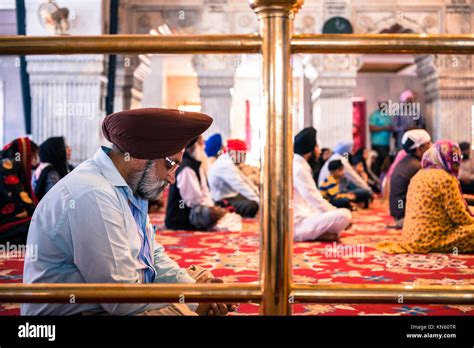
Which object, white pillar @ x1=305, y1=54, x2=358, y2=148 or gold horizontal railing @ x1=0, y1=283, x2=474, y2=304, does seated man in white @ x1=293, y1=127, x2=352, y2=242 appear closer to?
gold horizontal railing @ x1=0, y1=283, x2=474, y2=304

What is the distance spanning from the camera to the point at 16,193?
171 inches

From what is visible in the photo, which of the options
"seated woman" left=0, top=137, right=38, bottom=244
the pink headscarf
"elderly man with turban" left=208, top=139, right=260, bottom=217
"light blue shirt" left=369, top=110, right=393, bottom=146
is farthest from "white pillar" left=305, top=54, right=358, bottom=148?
"seated woman" left=0, top=137, right=38, bottom=244

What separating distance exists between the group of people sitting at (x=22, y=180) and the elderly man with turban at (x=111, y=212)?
2958mm

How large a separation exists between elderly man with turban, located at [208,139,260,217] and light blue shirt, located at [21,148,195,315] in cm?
449

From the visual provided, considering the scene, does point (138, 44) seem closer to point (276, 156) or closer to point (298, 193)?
point (276, 156)

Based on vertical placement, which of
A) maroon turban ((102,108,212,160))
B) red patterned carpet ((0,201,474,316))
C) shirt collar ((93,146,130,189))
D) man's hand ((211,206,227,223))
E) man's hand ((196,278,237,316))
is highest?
maroon turban ((102,108,212,160))

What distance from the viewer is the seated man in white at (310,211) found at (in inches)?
178

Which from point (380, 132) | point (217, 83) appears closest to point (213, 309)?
point (217, 83)

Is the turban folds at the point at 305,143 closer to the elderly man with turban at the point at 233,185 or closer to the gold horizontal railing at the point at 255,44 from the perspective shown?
the elderly man with turban at the point at 233,185

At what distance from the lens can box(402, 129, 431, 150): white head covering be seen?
4859mm

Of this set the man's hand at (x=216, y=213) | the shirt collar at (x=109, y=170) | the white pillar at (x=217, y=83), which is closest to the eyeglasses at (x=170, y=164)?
the shirt collar at (x=109, y=170)

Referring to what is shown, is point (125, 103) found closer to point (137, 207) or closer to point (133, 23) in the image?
point (133, 23)
